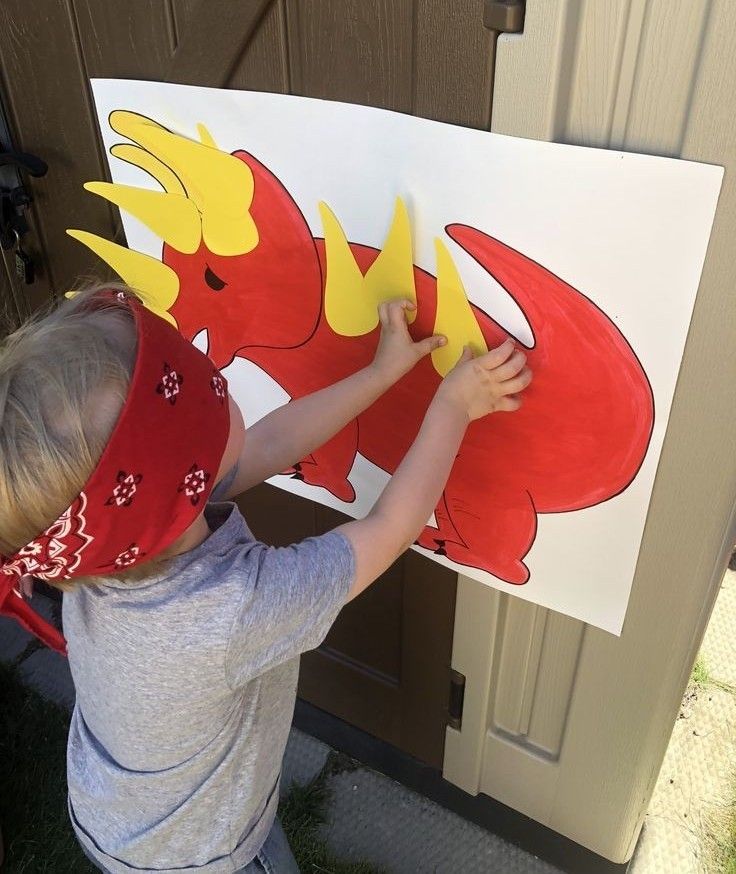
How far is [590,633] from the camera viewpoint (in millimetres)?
1284

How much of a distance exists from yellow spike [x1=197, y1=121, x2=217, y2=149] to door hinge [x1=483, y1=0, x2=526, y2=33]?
0.48m

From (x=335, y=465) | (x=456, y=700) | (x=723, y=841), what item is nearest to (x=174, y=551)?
(x=335, y=465)

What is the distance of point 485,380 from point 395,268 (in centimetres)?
22

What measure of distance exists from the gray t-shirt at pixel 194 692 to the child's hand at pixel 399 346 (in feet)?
0.95

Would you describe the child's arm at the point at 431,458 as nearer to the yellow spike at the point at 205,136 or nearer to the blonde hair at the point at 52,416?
the blonde hair at the point at 52,416

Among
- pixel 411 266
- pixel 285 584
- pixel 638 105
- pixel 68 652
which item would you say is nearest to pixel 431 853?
pixel 68 652

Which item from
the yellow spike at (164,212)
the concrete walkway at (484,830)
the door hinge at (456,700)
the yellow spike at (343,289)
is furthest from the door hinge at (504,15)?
the concrete walkway at (484,830)

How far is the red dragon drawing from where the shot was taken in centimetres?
102

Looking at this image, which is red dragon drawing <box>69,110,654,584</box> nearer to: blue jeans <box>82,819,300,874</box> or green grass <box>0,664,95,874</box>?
blue jeans <box>82,819,300,874</box>

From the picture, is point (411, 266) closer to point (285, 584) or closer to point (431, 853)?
point (285, 584)

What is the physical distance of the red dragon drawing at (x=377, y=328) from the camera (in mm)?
1019

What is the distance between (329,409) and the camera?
44.1 inches

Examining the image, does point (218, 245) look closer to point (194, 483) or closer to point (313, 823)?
point (194, 483)

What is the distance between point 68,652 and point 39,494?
464 mm
